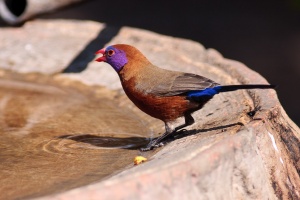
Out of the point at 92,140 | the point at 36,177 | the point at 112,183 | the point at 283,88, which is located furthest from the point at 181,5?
the point at 112,183

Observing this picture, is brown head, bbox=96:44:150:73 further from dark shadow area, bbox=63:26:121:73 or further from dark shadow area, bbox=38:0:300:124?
dark shadow area, bbox=38:0:300:124

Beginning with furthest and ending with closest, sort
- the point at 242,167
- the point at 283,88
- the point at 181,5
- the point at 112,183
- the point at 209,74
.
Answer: the point at 181,5, the point at 283,88, the point at 209,74, the point at 242,167, the point at 112,183

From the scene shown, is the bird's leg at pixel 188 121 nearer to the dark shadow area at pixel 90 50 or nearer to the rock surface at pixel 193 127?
the rock surface at pixel 193 127

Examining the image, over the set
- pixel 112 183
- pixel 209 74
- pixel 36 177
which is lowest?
pixel 36 177

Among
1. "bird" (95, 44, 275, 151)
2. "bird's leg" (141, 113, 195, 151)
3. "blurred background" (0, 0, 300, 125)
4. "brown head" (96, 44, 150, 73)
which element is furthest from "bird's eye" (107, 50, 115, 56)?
"blurred background" (0, 0, 300, 125)

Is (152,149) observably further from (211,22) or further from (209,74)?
(211,22)
